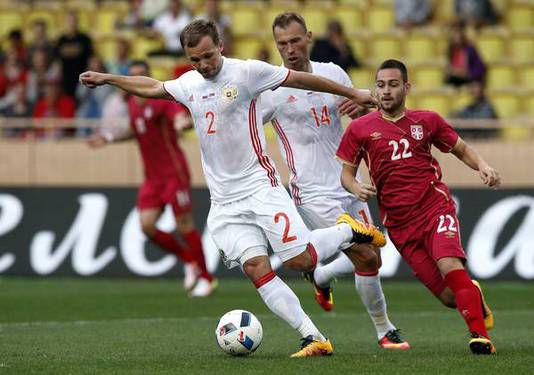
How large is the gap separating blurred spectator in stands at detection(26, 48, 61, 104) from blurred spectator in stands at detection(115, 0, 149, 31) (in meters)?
1.79

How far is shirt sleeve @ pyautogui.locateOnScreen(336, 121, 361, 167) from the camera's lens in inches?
388

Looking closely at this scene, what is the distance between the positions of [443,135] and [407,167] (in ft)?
1.15

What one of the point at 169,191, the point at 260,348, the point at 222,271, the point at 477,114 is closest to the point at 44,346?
the point at 260,348

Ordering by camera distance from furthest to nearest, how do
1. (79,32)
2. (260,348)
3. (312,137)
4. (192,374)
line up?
(79,32)
(312,137)
(260,348)
(192,374)

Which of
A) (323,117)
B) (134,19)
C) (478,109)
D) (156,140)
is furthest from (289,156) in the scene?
(134,19)

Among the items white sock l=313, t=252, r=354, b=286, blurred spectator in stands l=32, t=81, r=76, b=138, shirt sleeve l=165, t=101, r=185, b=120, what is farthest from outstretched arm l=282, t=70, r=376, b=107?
blurred spectator in stands l=32, t=81, r=76, b=138

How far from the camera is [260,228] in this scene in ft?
31.3

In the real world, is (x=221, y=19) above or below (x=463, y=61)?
above

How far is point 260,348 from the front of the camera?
10273 millimetres

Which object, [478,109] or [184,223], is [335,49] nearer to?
[478,109]

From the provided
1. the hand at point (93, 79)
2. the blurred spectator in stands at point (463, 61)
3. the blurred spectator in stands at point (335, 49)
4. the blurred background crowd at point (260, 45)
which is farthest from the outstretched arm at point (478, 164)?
the blurred spectator in stands at point (463, 61)

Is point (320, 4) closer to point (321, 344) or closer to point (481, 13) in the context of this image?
point (481, 13)

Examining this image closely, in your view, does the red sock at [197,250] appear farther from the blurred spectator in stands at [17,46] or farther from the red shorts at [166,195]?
the blurred spectator in stands at [17,46]

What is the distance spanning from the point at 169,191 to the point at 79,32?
5866 millimetres
